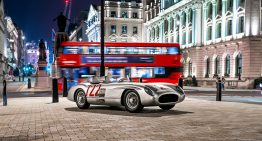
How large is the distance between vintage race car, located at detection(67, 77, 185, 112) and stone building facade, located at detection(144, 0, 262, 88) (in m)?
29.6

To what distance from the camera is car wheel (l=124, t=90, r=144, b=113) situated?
11.6m

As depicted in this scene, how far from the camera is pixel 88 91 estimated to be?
13.2m

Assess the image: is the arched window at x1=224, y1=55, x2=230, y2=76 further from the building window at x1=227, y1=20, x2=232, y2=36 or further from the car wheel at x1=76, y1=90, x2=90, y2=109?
the car wheel at x1=76, y1=90, x2=90, y2=109

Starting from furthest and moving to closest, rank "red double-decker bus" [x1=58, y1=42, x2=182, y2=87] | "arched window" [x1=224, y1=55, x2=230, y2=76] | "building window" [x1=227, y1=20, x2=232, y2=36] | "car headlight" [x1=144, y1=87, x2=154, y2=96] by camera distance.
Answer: "building window" [x1=227, y1=20, x2=232, y2=36], "arched window" [x1=224, y1=55, x2=230, y2=76], "red double-decker bus" [x1=58, y1=42, x2=182, y2=87], "car headlight" [x1=144, y1=87, x2=154, y2=96]

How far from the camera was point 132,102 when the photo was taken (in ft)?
38.9

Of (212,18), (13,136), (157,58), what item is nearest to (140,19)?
(212,18)

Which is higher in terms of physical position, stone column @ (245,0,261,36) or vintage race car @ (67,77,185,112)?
stone column @ (245,0,261,36)

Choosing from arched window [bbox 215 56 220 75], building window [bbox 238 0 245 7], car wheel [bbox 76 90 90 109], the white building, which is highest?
the white building

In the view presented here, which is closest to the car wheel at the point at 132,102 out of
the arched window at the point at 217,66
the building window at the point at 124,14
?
the arched window at the point at 217,66

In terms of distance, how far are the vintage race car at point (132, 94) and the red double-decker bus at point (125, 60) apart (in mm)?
14561

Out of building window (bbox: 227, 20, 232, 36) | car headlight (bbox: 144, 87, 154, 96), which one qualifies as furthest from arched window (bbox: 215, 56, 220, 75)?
car headlight (bbox: 144, 87, 154, 96)

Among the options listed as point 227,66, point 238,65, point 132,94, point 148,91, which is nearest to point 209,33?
point 227,66

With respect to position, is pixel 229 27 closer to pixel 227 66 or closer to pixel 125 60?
pixel 227 66

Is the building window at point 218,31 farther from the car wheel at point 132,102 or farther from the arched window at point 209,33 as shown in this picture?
the car wheel at point 132,102
